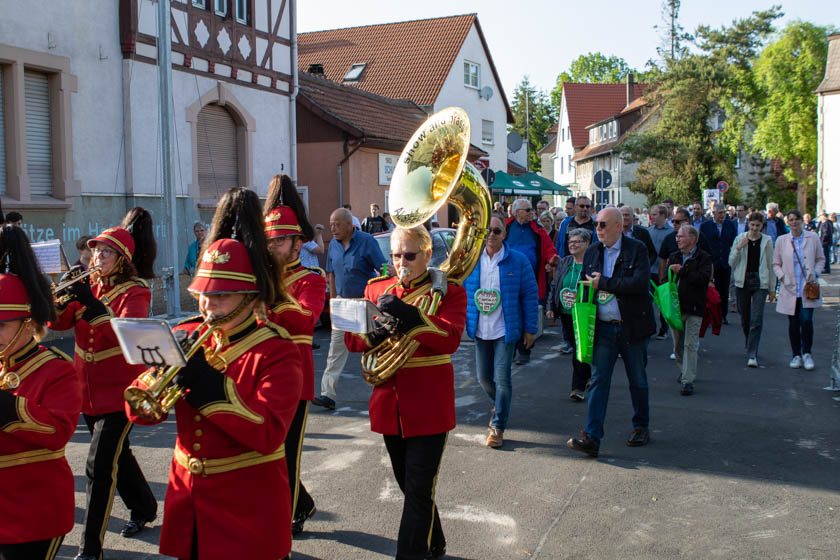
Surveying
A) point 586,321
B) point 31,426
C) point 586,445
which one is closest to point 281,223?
point 31,426

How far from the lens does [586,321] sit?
22.4 ft

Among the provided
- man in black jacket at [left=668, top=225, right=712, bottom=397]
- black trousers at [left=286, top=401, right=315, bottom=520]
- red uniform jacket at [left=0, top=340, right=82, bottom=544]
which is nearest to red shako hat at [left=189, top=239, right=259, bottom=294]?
red uniform jacket at [left=0, top=340, right=82, bottom=544]

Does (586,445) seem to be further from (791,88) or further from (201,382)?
(791,88)

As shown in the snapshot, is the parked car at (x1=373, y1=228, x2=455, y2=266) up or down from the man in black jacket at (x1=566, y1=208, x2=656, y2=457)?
up

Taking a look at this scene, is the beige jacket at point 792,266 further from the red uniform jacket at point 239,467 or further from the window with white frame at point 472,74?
the window with white frame at point 472,74

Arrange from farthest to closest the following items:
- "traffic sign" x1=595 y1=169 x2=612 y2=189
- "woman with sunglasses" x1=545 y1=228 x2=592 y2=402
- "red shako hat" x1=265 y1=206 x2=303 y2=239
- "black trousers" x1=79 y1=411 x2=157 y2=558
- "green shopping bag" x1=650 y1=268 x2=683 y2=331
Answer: "traffic sign" x1=595 y1=169 x2=612 y2=189 < "green shopping bag" x1=650 y1=268 x2=683 y2=331 < "woman with sunglasses" x1=545 y1=228 x2=592 y2=402 < "red shako hat" x1=265 y1=206 x2=303 y2=239 < "black trousers" x1=79 y1=411 x2=157 y2=558

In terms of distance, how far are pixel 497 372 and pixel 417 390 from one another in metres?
2.77

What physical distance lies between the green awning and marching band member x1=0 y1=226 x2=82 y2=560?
24.4 m

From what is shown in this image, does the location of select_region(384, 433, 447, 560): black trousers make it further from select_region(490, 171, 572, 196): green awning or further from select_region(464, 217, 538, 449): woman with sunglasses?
select_region(490, 171, 572, 196): green awning

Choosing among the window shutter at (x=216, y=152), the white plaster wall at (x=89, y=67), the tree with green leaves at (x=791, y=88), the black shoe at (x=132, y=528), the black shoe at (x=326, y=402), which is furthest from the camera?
the tree with green leaves at (x=791, y=88)

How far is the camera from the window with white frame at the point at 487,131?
1551 inches

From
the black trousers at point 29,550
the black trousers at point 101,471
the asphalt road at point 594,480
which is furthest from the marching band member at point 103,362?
the black trousers at point 29,550

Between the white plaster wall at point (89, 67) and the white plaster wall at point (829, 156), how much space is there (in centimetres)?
3850

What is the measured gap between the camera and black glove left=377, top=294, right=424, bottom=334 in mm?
4137
